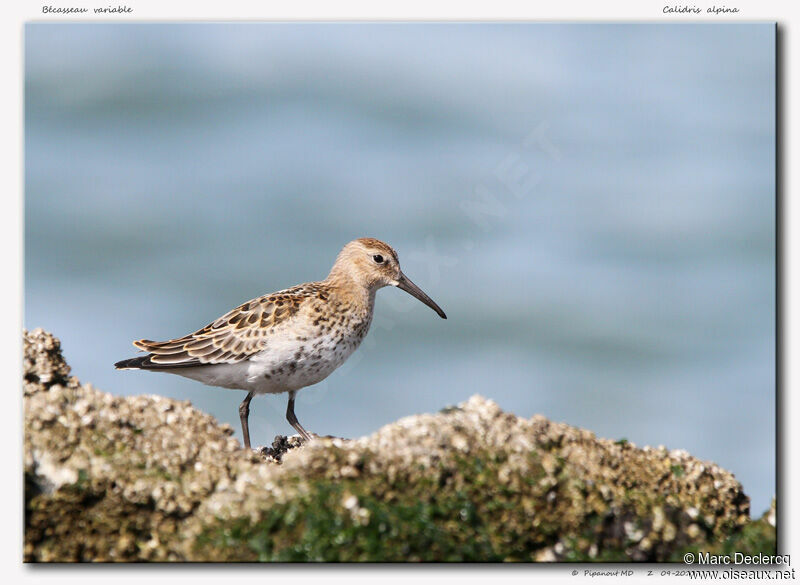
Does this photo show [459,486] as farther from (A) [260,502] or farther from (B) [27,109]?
(B) [27,109]

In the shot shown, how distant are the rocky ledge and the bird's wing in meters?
1.43

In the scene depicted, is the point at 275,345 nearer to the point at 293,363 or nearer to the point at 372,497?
the point at 293,363

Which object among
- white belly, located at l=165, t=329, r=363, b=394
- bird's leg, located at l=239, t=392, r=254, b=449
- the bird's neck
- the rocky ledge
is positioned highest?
the bird's neck

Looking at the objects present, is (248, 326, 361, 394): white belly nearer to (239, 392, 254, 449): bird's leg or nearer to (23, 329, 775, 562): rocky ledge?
(239, 392, 254, 449): bird's leg

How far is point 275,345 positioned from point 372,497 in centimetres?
208

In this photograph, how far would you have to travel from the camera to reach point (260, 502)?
15.4 feet

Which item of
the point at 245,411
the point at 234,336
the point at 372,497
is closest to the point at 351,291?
the point at 234,336

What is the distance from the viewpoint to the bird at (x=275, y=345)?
6.52m

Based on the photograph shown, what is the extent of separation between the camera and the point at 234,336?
671cm

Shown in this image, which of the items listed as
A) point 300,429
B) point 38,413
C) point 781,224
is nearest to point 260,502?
point 38,413

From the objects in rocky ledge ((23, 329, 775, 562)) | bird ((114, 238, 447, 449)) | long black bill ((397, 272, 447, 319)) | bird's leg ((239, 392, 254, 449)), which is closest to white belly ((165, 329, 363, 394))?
bird ((114, 238, 447, 449))

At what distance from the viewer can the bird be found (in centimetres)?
652

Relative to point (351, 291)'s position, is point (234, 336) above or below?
below

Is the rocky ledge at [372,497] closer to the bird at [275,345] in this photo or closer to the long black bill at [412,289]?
the bird at [275,345]
